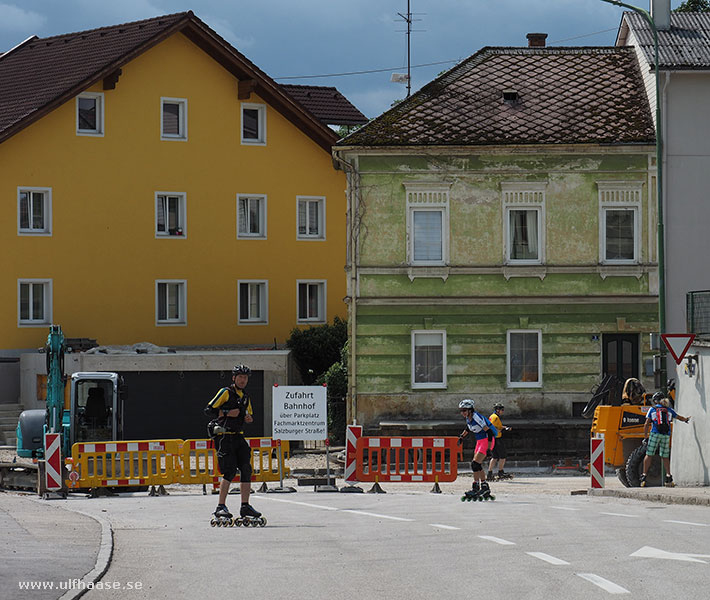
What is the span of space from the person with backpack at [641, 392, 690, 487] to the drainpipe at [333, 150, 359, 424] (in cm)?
1127

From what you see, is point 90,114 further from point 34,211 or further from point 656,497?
point 656,497

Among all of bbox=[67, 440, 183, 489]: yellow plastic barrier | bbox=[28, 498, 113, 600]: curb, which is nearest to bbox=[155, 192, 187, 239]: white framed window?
bbox=[67, 440, 183, 489]: yellow plastic barrier

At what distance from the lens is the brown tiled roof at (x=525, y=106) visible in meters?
34.0

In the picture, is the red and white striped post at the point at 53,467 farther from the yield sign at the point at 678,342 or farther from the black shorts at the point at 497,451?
the yield sign at the point at 678,342

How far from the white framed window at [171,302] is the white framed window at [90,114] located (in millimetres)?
5568

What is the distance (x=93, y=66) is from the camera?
144ft

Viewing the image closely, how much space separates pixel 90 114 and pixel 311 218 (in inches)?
345

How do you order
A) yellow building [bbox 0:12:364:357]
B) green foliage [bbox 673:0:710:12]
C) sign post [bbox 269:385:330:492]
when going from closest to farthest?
sign post [bbox 269:385:330:492] < yellow building [bbox 0:12:364:357] < green foliage [bbox 673:0:710:12]

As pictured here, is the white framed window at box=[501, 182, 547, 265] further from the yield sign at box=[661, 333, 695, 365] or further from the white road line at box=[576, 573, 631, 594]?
the white road line at box=[576, 573, 631, 594]

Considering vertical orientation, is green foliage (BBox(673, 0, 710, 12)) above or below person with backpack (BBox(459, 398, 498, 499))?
above

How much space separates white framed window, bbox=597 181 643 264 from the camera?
3419cm

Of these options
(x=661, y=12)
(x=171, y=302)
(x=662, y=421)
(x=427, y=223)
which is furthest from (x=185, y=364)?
(x=662, y=421)

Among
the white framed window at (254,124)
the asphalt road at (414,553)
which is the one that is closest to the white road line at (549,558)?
the asphalt road at (414,553)

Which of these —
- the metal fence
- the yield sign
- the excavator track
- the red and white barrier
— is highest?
the metal fence
